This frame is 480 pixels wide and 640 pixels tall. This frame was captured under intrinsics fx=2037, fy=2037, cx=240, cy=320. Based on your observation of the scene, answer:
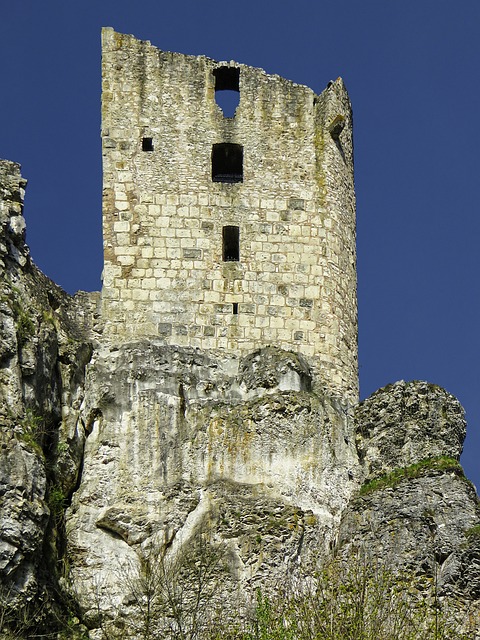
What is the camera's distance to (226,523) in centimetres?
3316

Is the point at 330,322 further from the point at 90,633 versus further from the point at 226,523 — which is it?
the point at 90,633

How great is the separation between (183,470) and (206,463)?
16.1 inches

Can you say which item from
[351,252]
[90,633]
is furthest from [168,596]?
[351,252]

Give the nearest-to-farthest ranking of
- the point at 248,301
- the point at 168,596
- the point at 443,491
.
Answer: the point at 168,596 → the point at 443,491 → the point at 248,301

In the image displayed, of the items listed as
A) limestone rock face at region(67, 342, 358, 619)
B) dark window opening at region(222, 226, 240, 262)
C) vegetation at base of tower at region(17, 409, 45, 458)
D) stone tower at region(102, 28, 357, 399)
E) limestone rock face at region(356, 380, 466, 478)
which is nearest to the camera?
vegetation at base of tower at region(17, 409, 45, 458)

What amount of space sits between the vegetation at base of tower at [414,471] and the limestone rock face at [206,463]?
438 millimetres

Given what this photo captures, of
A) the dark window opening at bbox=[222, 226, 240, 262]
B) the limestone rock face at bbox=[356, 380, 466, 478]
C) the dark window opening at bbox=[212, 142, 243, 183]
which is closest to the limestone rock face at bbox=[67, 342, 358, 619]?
the limestone rock face at bbox=[356, 380, 466, 478]

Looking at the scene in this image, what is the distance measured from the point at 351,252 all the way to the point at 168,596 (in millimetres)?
9143

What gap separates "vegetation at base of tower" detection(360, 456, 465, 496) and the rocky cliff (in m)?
0.04

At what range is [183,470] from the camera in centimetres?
3412

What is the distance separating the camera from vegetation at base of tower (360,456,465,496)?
112ft

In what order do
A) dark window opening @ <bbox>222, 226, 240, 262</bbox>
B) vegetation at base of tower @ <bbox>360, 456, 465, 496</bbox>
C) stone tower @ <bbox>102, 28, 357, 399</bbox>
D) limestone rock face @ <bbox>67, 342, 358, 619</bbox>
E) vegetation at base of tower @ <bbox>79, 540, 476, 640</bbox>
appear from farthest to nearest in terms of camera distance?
dark window opening @ <bbox>222, 226, 240, 262</bbox> < stone tower @ <bbox>102, 28, 357, 399</bbox> < vegetation at base of tower @ <bbox>360, 456, 465, 496</bbox> < limestone rock face @ <bbox>67, 342, 358, 619</bbox> < vegetation at base of tower @ <bbox>79, 540, 476, 640</bbox>

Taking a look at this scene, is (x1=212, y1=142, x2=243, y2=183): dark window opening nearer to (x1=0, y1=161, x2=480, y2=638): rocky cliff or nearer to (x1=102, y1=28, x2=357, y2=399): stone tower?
(x1=102, y1=28, x2=357, y2=399): stone tower

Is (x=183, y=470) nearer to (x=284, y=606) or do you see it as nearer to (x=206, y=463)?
(x=206, y=463)
